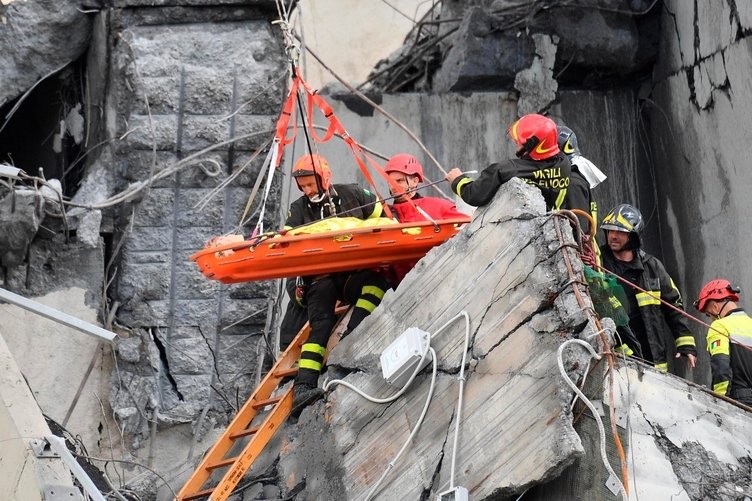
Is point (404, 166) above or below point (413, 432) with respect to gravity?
above

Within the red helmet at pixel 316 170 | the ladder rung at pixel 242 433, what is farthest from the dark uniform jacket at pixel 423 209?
the ladder rung at pixel 242 433

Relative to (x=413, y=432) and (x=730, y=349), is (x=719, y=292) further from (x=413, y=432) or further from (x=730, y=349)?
(x=413, y=432)

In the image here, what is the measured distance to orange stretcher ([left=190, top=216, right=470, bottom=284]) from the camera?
6.61m

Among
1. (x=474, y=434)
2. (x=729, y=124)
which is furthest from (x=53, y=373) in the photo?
(x=729, y=124)

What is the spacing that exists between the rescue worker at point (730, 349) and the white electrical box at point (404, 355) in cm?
210

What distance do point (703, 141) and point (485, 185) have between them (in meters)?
3.95

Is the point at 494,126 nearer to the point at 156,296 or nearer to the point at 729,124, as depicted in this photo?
the point at 729,124

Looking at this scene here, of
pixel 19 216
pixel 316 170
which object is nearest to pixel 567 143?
pixel 316 170

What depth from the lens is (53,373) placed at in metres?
8.48

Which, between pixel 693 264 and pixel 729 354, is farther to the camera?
pixel 693 264

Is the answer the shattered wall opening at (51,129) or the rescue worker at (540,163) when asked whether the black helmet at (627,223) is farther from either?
the shattered wall opening at (51,129)

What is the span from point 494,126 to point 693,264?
1.85 metres

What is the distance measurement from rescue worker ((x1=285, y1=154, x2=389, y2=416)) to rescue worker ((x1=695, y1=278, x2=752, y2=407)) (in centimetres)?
196

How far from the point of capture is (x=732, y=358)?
24.8ft
